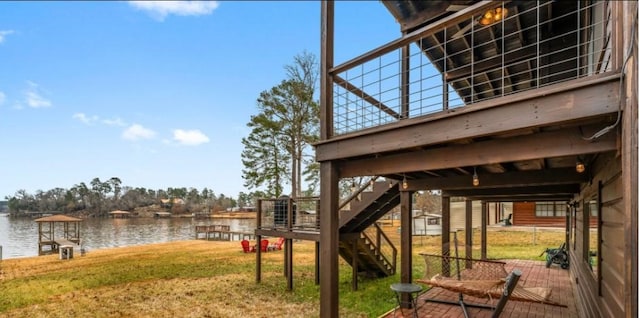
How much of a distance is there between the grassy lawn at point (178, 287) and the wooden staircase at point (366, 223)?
40 centimetres

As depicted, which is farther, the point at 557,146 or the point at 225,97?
the point at 225,97

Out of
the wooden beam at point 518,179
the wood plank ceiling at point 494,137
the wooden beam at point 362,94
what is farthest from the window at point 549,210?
the wooden beam at point 362,94

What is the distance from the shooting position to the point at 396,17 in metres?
5.11

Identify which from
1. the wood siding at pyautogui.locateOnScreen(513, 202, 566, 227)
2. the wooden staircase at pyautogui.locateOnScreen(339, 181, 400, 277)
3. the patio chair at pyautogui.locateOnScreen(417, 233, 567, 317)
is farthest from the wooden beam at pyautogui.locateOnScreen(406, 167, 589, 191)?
the wood siding at pyautogui.locateOnScreen(513, 202, 566, 227)

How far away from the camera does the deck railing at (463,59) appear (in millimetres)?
3029

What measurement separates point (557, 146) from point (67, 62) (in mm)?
3739

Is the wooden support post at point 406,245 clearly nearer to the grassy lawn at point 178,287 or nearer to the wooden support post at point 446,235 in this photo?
the grassy lawn at point 178,287

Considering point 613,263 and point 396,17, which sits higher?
point 396,17

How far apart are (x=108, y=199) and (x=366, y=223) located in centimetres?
4891

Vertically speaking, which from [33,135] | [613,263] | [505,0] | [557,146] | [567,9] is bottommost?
[613,263]

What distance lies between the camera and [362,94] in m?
4.67

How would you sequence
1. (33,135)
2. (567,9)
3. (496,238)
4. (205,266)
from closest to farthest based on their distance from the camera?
1. (33,135)
2. (567,9)
3. (205,266)
4. (496,238)

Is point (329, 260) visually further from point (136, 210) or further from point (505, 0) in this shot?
point (136, 210)

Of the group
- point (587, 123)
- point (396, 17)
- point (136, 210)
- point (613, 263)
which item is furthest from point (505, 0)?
point (136, 210)
